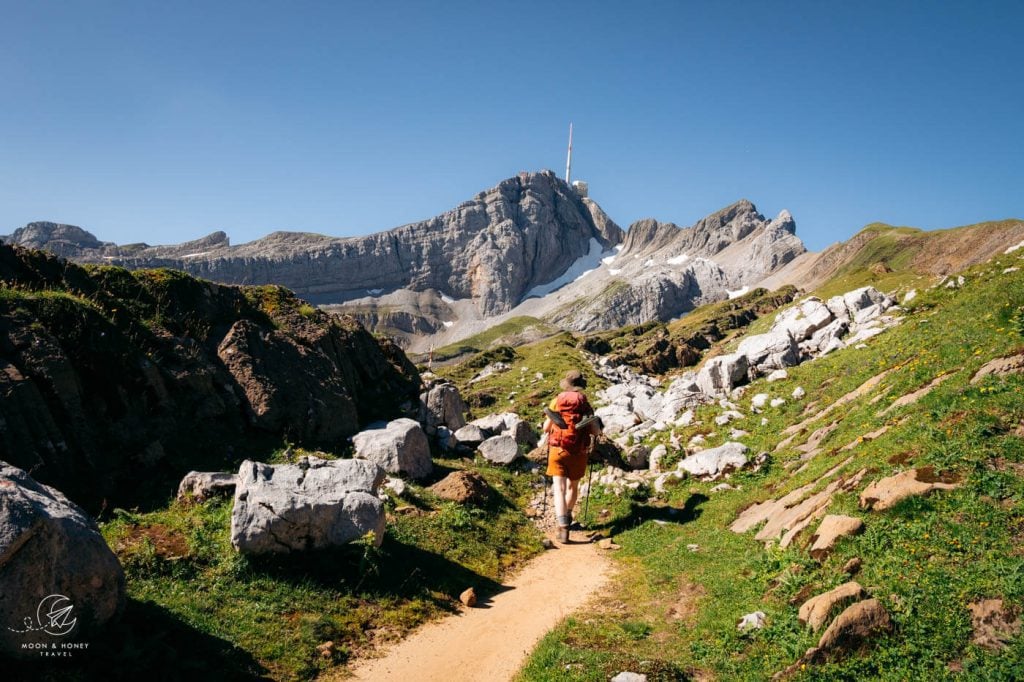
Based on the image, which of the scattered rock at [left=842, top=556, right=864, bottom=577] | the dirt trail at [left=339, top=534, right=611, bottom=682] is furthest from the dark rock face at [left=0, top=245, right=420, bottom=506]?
the scattered rock at [left=842, top=556, right=864, bottom=577]

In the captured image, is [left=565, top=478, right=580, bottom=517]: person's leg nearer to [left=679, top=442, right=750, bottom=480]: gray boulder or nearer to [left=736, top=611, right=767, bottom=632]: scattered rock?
[left=679, top=442, right=750, bottom=480]: gray boulder

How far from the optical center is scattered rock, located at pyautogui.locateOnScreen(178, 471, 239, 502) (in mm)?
14039

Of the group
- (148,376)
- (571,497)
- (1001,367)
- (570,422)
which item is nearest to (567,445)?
(570,422)

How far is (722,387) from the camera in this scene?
A: 101 ft

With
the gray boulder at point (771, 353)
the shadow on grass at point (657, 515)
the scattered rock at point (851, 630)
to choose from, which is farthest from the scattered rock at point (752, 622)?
the gray boulder at point (771, 353)

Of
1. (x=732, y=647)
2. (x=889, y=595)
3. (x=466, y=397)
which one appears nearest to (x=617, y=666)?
(x=732, y=647)

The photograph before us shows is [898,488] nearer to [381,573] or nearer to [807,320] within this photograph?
[381,573]

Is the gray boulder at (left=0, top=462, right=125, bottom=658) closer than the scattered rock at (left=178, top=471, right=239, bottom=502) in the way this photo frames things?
Yes

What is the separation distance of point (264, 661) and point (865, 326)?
35.5m

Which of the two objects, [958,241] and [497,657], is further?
[958,241]

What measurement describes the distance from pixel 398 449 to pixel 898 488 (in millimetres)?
14933

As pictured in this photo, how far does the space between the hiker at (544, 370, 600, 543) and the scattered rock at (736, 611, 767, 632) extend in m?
7.44

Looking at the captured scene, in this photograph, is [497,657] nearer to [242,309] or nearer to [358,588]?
[358,588]

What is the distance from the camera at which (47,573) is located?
7781mm
